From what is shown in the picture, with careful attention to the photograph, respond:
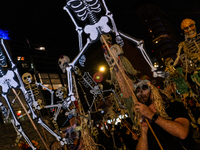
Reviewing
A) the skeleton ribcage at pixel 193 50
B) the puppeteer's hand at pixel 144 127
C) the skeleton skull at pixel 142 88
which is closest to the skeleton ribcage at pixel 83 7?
the skeleton skull at pixel 142 88

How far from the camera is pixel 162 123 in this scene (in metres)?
1.74

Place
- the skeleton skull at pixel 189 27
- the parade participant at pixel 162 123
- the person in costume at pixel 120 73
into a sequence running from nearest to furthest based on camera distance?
the parade participant at pixel 162 123, the person in costume at pixel 120 73, the skeleton skull at pixel 189 27

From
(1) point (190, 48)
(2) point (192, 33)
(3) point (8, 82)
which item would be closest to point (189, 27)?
(2) point (192, 33)

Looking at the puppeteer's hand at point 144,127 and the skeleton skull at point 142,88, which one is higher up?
the skeleton skull at point 142,88

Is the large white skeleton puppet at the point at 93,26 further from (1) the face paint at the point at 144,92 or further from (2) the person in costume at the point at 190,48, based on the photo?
(2) the person in costume at the point at 190,48

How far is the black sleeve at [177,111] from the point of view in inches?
75.4

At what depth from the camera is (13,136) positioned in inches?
326

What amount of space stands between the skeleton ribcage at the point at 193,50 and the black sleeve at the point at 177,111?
3420 millimetres

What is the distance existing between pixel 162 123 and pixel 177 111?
1.10 ft

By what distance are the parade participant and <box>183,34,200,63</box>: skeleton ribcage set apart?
134 inches

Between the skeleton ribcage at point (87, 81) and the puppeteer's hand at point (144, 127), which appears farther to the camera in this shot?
the skeleton ribcage at point (87, 81)

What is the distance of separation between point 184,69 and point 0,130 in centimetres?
883

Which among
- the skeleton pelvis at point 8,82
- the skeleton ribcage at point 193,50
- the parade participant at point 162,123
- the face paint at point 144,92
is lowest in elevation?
the parade participant at point 162,123

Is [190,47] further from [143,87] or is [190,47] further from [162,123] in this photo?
[162,123]
